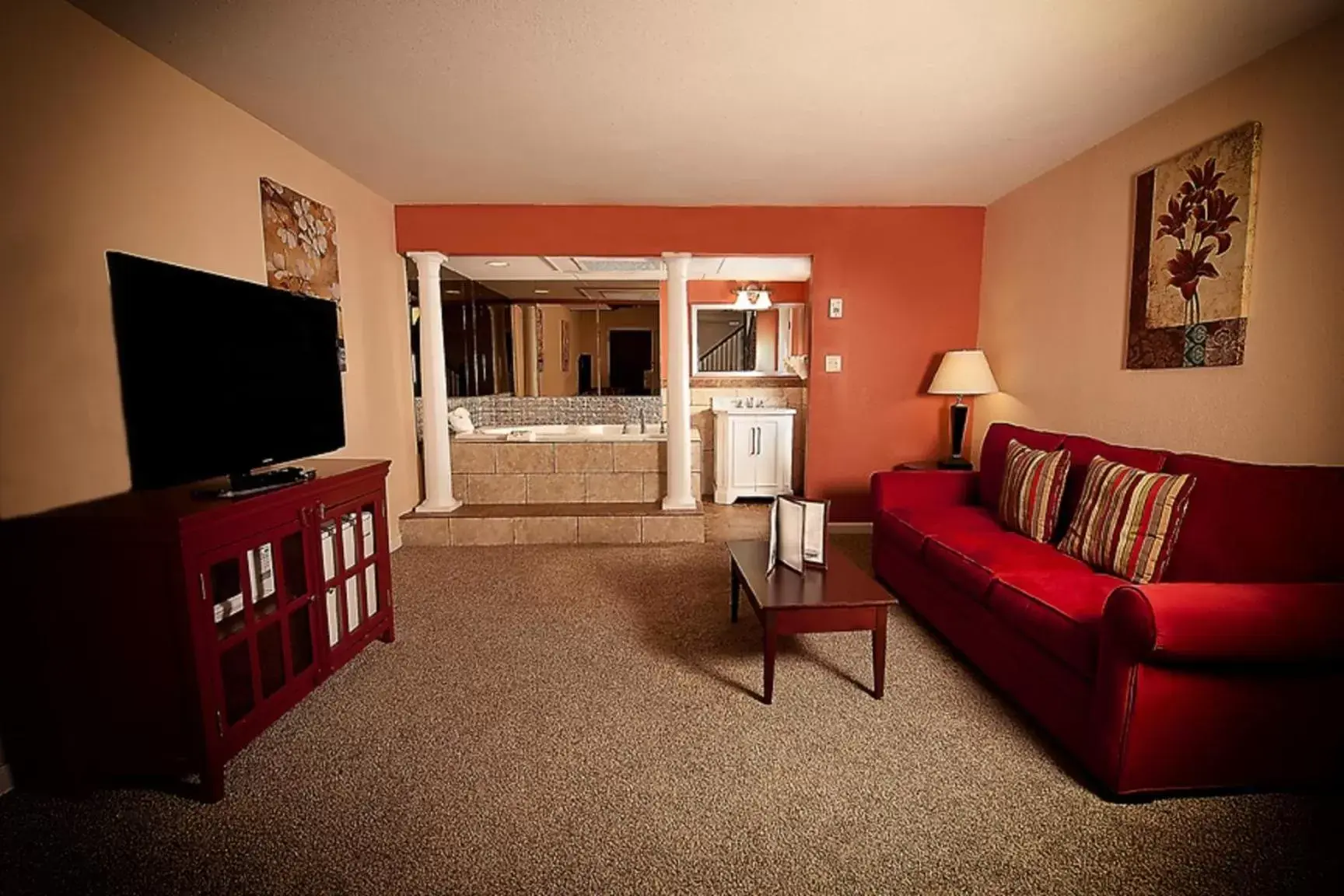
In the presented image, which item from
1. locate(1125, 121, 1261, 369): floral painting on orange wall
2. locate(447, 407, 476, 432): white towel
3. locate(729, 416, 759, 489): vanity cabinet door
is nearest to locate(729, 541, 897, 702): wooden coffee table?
locate(1125, 121, 1261, 369): floral painting on orange wall

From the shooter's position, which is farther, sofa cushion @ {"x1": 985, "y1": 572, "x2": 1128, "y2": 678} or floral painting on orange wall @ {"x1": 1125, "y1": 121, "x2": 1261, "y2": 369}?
floral painting on orange wall @ {"x1": 1125, "y1": 121, "x2": 1261, "y2": 369}

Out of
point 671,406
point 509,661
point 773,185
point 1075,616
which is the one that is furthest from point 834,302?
point 509,661

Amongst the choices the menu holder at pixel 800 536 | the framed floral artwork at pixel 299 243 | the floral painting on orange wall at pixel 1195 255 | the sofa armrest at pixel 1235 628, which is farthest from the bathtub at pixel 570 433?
the sofa armrest at pixel 1235 628

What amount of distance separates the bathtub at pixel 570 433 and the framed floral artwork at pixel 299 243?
1427mm

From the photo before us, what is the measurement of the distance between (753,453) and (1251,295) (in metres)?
3.76

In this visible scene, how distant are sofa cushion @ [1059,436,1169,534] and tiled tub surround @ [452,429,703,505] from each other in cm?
265

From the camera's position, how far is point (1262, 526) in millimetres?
1889

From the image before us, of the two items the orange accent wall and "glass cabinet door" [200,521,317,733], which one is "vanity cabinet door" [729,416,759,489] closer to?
the orange accent wall

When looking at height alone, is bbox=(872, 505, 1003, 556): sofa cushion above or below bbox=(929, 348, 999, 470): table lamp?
below

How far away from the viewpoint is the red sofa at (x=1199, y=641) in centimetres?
149

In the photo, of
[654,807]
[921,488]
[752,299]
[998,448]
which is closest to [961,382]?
[998,448]

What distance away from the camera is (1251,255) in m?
2.22

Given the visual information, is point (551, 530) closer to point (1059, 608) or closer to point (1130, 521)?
point (1059, 608)

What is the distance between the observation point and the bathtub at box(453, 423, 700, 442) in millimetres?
4594
